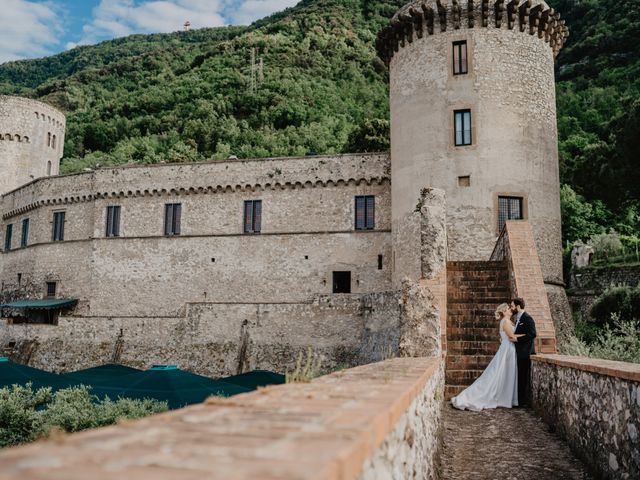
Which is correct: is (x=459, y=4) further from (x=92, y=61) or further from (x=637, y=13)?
(x=92, y=61)

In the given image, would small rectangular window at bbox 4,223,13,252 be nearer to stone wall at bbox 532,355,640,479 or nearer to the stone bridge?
the stone bridge

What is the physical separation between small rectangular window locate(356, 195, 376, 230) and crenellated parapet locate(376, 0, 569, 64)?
22.6 feet

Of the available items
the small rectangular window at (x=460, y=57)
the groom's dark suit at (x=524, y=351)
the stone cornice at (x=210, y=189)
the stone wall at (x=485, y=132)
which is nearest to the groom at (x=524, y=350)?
the groom's dark suit at (x=524, y=351)

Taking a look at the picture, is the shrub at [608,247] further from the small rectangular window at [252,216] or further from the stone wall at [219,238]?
the small rectangular window at [252,216]

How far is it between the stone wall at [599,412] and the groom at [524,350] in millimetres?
1538

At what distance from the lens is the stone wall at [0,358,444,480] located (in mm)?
1747

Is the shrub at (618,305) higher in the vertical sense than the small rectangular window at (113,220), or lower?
lower

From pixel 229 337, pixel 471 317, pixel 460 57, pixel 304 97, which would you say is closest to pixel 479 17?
pixel 460 57

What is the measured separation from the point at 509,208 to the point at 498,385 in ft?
42.5

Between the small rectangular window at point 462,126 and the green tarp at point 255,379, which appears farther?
the small rectangular window at point 462,126

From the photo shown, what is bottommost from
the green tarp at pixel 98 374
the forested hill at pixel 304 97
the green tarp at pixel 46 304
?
the green tarp at pixel 98 374

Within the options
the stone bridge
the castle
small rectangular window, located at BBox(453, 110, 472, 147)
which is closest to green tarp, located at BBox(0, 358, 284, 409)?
the castle

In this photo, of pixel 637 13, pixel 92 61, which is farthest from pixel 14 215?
pixel 92 61

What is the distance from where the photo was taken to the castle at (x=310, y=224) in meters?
21.4
